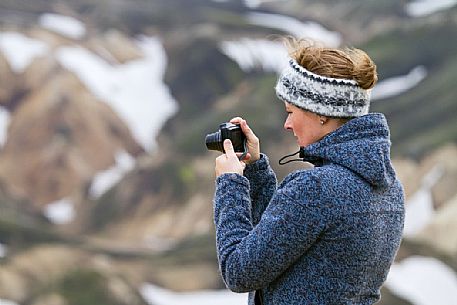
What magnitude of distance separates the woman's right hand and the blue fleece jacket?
0.72 feet

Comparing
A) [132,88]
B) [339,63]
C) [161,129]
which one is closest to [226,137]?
[339,63]

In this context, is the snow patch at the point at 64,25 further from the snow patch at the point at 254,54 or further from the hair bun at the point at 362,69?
the hair bun at the point at 362,69

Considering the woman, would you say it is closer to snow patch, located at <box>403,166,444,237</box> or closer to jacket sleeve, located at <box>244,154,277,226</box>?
jacket sleeve, located at <box>244,154,277,226</box>

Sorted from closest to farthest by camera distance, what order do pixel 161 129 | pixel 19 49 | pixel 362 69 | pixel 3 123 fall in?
pixel 362 69
pixel 3 123
pixel 161 129
pixel 19 49

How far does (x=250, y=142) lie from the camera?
7.27 ft

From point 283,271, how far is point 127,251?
822 centimetres

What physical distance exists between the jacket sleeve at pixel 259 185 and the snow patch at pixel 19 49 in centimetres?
985

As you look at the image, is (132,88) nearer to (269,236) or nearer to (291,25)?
(291,25)

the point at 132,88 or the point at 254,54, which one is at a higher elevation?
the point at 254,54

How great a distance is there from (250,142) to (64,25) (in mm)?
10886

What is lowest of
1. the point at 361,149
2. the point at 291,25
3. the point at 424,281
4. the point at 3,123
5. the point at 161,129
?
the point at 361,149

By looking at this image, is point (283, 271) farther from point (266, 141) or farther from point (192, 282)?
point (266, 141)

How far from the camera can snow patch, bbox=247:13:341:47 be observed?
42.6 feet

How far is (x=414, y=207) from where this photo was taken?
917 cm
